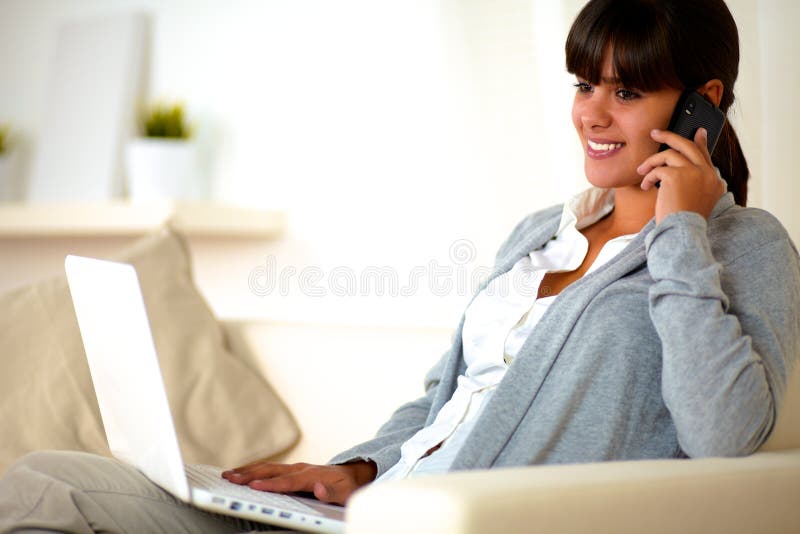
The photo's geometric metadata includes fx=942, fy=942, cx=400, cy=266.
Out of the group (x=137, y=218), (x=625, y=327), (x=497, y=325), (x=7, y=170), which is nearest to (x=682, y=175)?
(x=625, y=327)

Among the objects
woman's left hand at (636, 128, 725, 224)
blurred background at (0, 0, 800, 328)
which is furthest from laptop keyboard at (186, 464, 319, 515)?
blurred background at (0, 0, 800, 328)

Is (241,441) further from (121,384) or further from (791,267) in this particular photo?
(791,267)

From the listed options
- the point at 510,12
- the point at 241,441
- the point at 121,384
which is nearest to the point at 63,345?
the point at 241,441

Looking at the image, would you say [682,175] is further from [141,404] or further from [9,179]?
[9,179]

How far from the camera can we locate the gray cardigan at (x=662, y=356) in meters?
1.07

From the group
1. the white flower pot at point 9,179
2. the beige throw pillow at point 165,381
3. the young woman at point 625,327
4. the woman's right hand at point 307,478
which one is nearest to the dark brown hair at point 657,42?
the young woman at point 625,327

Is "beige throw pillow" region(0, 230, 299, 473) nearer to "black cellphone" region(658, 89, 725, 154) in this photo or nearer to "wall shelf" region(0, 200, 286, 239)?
"wall shelf" region(0, 200, 286, 239)

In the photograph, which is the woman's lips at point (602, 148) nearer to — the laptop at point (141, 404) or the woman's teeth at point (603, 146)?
the woman's teeth at point (603, 146)

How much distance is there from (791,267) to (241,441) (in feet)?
3.63

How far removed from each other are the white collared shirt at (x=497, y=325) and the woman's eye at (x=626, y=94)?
201 millimetres

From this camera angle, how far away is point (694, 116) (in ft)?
4.25

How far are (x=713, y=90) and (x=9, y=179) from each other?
2.66 m

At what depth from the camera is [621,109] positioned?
4.41 ft

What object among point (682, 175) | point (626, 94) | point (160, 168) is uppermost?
point (626, 94)
